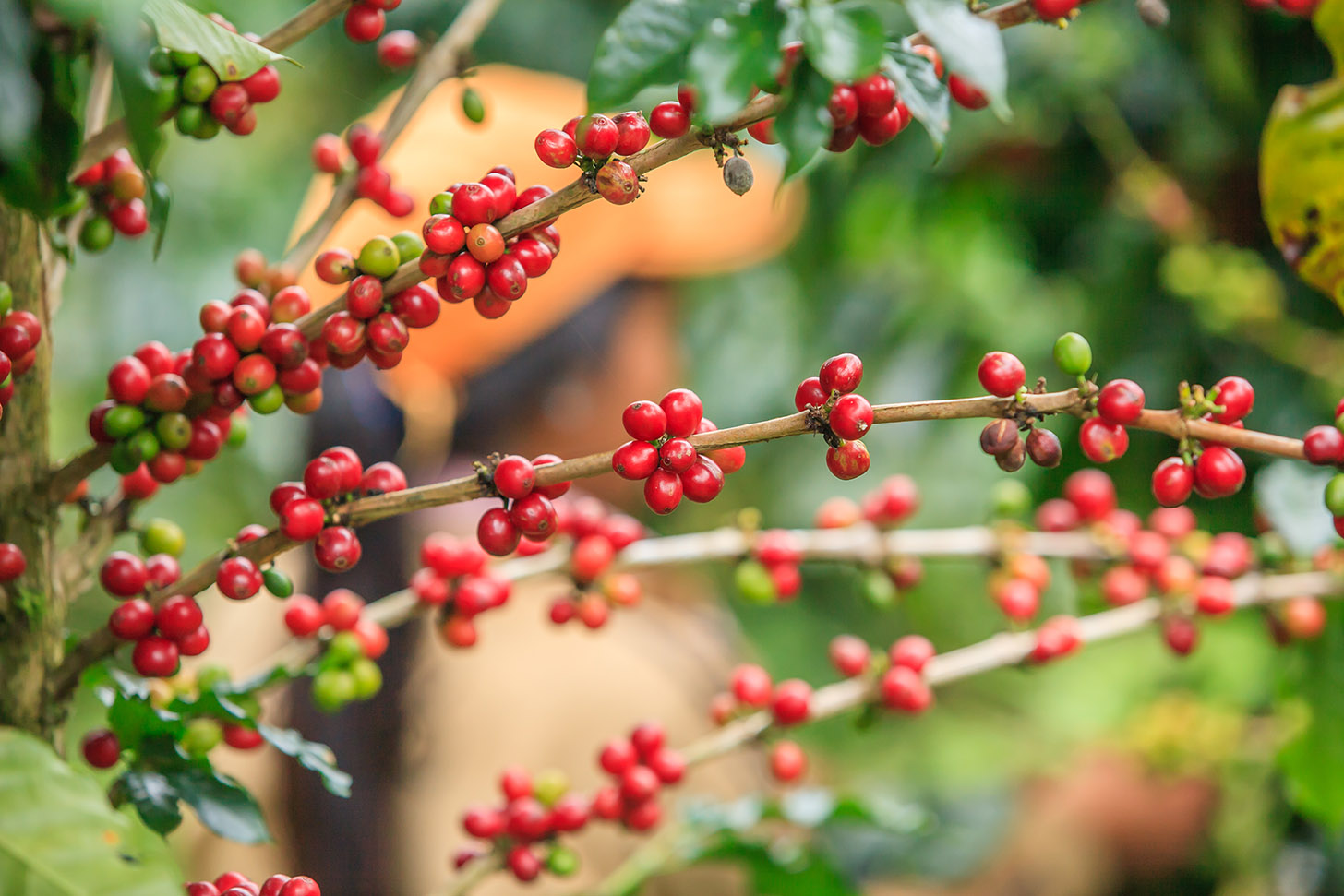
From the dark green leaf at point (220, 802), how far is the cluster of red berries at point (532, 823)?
157mm

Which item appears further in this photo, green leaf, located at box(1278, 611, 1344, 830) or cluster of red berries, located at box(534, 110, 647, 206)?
green leaf, located at box(1278, 611, 1344, 830)

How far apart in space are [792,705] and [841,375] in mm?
262

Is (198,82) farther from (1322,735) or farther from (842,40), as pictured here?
(1322,735)

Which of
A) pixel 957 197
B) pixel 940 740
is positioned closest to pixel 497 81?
pixel 957 197

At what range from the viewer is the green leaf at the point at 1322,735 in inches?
22.4

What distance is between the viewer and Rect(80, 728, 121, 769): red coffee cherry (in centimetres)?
34

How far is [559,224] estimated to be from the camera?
104 cm

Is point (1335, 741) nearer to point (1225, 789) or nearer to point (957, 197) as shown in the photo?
point (1225, 789)

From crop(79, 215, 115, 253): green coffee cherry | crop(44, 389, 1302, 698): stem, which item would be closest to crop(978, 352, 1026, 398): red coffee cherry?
crop(44, 389, 1302, 698): stem

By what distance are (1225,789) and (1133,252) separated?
0.56 meters

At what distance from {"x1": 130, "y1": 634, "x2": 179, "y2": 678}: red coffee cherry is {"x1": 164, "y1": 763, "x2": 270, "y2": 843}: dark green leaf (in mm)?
33

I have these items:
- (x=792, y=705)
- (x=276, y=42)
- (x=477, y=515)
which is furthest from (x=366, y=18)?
(x=477, y=515)

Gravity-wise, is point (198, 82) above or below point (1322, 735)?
above

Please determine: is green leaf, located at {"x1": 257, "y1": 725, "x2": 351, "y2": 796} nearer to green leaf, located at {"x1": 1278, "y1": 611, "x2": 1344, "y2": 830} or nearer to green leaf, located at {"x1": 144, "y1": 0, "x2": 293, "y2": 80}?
green leaf, located at {"x1": 144, "y1": 0, "x2": 293, "y2": 80}
